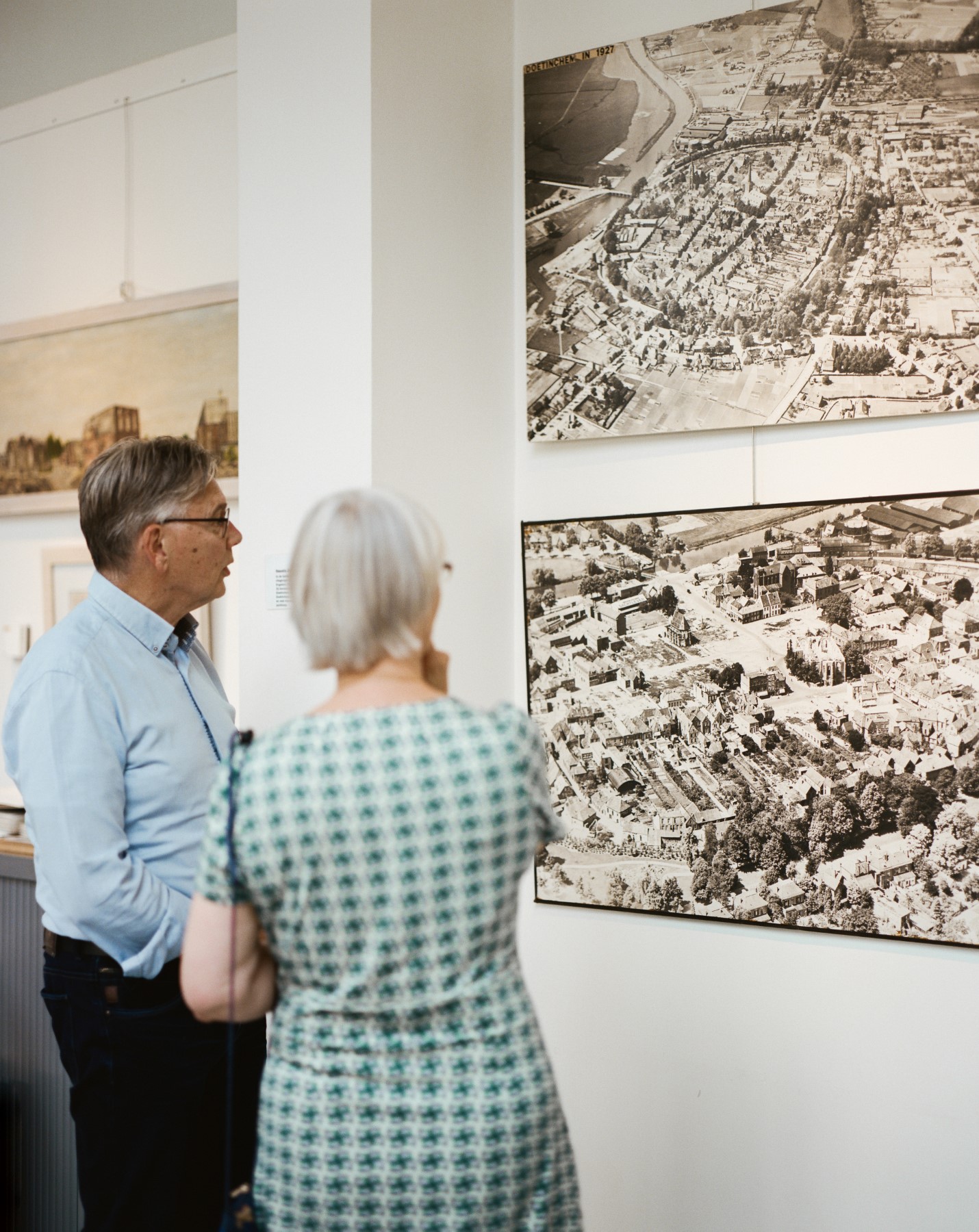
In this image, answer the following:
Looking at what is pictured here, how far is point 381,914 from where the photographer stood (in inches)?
49.2

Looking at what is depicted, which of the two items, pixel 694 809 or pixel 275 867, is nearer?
pixel 275 867

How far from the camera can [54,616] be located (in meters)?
3.23

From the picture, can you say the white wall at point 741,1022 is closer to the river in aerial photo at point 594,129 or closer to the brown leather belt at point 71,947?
the river in aerial photo at point 594,129

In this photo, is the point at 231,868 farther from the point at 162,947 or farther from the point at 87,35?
the point at 87,35

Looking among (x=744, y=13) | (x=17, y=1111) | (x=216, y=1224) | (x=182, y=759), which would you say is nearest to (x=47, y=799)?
(x=182, y=759)

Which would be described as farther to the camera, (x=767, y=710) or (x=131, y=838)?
(x=767, y=710)

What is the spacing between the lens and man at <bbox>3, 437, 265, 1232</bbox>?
5.59 ft

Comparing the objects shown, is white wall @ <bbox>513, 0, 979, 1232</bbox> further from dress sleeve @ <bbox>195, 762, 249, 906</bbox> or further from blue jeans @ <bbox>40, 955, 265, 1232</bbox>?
dress sleeve @ <bbox>195, 762, 249, 906</bbox>

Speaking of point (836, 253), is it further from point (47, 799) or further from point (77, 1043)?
point (77, 1043)

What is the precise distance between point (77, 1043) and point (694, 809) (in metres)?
1.25

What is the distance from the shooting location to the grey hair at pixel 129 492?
6.15 ft

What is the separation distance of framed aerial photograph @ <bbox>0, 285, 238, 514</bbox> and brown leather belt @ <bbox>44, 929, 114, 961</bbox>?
1385 mm

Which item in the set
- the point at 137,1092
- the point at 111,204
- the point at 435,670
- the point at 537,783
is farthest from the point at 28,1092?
the point at 111,204

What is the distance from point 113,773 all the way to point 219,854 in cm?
54
